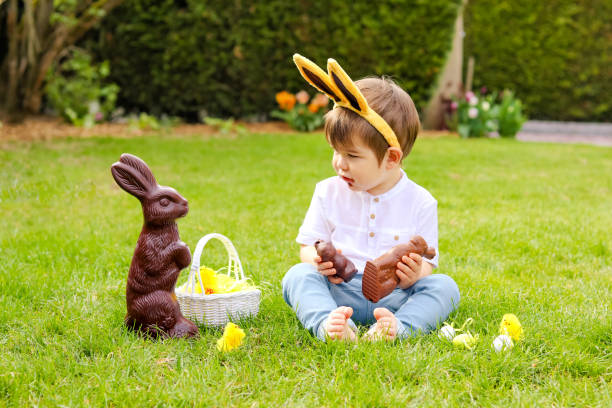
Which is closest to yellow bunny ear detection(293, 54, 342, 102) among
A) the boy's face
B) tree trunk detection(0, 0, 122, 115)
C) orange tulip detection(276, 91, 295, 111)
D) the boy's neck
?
the boy's face

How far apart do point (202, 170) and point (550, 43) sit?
8.35m

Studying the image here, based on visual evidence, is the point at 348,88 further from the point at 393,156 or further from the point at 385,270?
the point at 385,270

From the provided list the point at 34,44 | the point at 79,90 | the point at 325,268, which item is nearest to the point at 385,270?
the point at 325,268

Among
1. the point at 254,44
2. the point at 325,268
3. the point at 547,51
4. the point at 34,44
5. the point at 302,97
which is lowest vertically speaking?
the point at 325,268

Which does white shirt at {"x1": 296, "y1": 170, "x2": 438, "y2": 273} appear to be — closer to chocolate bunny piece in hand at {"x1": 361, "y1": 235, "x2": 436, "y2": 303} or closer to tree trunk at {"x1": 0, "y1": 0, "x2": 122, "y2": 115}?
chocolate bunny piece in hand at {"x1": 361, "y1": 235, "x2": 436, "y2": 303}

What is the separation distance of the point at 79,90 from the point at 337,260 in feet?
24.3

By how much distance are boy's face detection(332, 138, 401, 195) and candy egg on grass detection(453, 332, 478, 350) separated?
66 centimetres

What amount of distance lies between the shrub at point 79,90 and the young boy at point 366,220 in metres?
6.89

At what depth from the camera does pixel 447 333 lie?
2.26 meters

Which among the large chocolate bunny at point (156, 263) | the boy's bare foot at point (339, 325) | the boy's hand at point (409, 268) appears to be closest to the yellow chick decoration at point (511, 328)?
the boy's hand at point (409, 268)

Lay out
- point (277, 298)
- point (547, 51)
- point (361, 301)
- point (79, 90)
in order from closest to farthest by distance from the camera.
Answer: point (361, 301), point (277, 298), point (79, 90), point (547, 51)

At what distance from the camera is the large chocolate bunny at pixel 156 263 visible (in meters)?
2.19

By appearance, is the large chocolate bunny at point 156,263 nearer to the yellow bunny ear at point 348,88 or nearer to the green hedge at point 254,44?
the yellow bunny ear at point 348,88

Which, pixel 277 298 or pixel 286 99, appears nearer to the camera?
pixel 277 298
